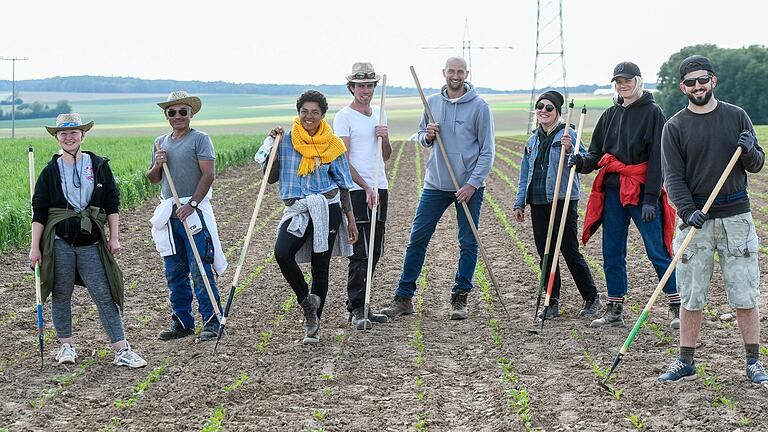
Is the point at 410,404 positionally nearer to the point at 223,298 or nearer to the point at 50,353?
the point at 50,353


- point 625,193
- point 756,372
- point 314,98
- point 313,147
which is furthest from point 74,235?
point 756,372

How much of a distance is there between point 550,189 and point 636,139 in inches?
37.7

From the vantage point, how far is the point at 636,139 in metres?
7.65

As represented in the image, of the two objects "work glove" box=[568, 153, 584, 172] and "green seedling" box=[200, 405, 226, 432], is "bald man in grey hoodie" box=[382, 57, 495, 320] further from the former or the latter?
"green seedling" box=[200, 405, 226, 432]

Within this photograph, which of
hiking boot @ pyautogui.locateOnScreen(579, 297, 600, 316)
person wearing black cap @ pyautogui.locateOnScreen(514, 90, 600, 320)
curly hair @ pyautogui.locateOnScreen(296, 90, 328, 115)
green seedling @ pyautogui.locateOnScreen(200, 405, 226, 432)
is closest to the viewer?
green seedling @ pyautogui.locateOnScreen(200, 405, 226, 432)

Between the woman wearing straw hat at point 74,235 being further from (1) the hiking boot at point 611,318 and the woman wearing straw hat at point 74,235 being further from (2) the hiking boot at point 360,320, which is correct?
(1) the hiking boot at point 611,318

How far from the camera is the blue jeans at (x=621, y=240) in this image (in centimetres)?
777

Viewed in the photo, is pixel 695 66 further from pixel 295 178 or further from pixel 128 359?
pixel 128 359

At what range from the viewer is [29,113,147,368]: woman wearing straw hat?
7.06m

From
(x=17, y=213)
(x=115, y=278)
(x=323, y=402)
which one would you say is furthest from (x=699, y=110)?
(x=17, y=213)

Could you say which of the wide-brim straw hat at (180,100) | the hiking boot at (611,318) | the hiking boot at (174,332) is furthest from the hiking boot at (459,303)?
the wide-brim straw hat at (180,100)

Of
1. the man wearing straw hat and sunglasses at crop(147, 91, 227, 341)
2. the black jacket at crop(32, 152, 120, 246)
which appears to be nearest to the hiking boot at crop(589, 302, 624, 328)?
the man wearing straw hat and sunglasses at crop(147, 91, 227, 341)

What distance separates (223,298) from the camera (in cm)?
964

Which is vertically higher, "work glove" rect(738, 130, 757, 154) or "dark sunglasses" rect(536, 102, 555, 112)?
"dark sunglasses" rect(536, 102, 555, 112)
